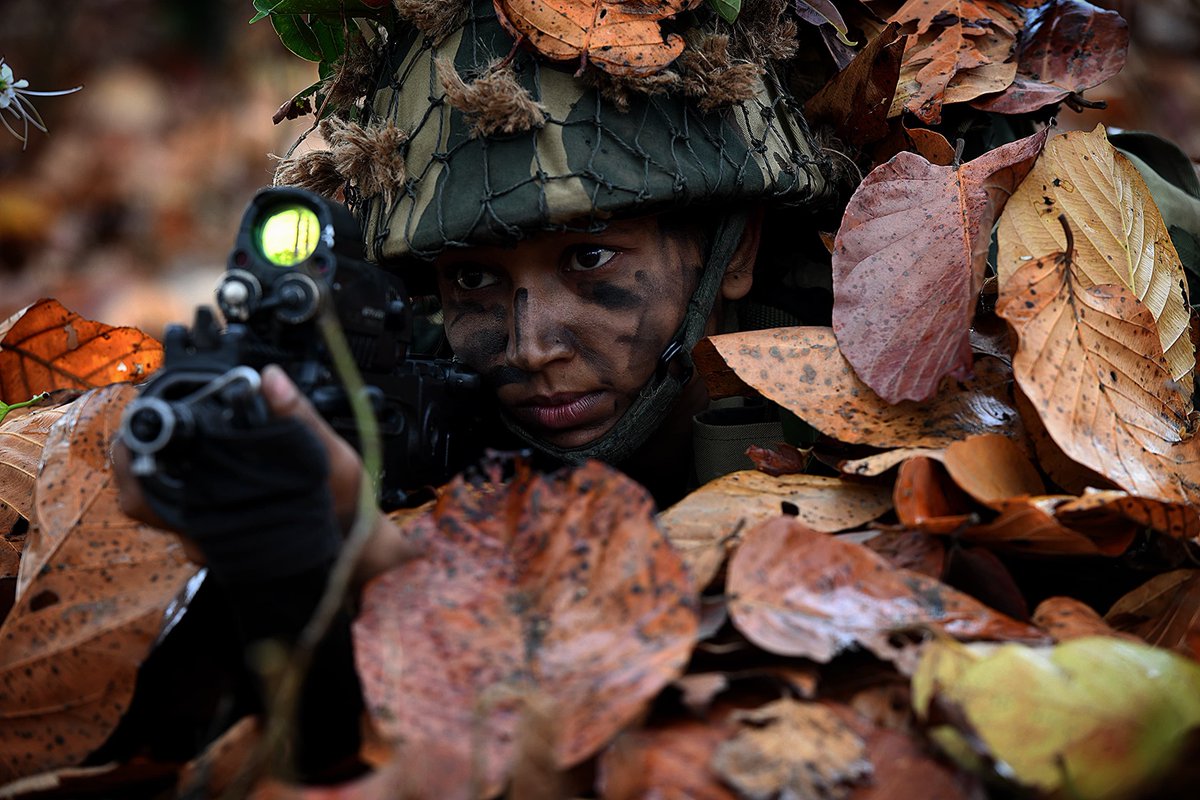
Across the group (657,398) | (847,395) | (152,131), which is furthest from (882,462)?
(152,131)

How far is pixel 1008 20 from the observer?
88.8 inches

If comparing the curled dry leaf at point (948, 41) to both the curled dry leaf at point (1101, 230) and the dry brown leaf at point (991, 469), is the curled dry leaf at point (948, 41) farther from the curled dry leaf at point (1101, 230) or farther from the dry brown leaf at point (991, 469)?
the dry brown leaf at point (991, 469)

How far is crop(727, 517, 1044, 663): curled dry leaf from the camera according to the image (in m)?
1.05

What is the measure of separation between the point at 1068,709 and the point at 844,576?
255mm

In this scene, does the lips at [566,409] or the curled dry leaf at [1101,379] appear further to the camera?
the lips at [566,409]

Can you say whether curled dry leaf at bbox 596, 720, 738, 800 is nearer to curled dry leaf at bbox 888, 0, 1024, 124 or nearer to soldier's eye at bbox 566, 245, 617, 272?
soldier's eye at bbox 566, 245, 617, 272

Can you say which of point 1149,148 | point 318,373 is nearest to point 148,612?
point 318,373

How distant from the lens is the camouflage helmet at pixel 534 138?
1.73 meters

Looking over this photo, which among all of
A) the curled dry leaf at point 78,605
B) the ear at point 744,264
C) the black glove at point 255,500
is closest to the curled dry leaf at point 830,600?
the black glove at point 255,500

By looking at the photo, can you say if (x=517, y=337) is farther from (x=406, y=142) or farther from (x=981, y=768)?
(x=981, y=768)

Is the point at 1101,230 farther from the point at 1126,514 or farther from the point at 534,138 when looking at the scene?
the point at 534,138

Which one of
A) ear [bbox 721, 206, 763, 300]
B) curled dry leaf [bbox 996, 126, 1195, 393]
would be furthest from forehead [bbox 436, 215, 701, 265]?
curled dry leaf [bbox 996, 126, 1195, 393]

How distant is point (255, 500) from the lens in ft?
3.39

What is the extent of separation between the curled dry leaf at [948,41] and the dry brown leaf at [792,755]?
4.63 ft
